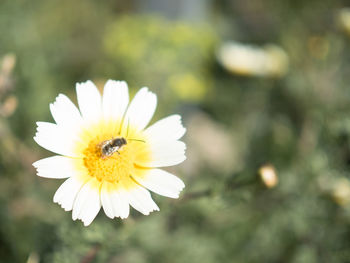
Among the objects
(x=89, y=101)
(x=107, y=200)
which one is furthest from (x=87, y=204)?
(x=89, y=101)

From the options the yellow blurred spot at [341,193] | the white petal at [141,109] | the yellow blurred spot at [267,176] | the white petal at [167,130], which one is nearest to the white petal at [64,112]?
the white petal at [141,109]

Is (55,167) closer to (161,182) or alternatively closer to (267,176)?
(161,182)

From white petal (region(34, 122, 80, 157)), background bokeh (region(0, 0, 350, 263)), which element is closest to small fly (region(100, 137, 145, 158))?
white petal (region(34, 122, 80, 157))

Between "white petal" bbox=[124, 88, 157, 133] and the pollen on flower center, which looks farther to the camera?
"white petal" bbox=[124, 88, 157, 133]

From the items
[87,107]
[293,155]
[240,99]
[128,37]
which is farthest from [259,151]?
[87,107]

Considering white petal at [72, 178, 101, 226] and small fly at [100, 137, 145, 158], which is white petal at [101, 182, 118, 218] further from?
small fly at [100, 137, 145, 158]

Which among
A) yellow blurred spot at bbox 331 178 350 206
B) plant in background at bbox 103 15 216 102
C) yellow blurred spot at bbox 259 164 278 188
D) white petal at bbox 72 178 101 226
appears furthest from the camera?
plant in background at bbox 103 15 216 102
